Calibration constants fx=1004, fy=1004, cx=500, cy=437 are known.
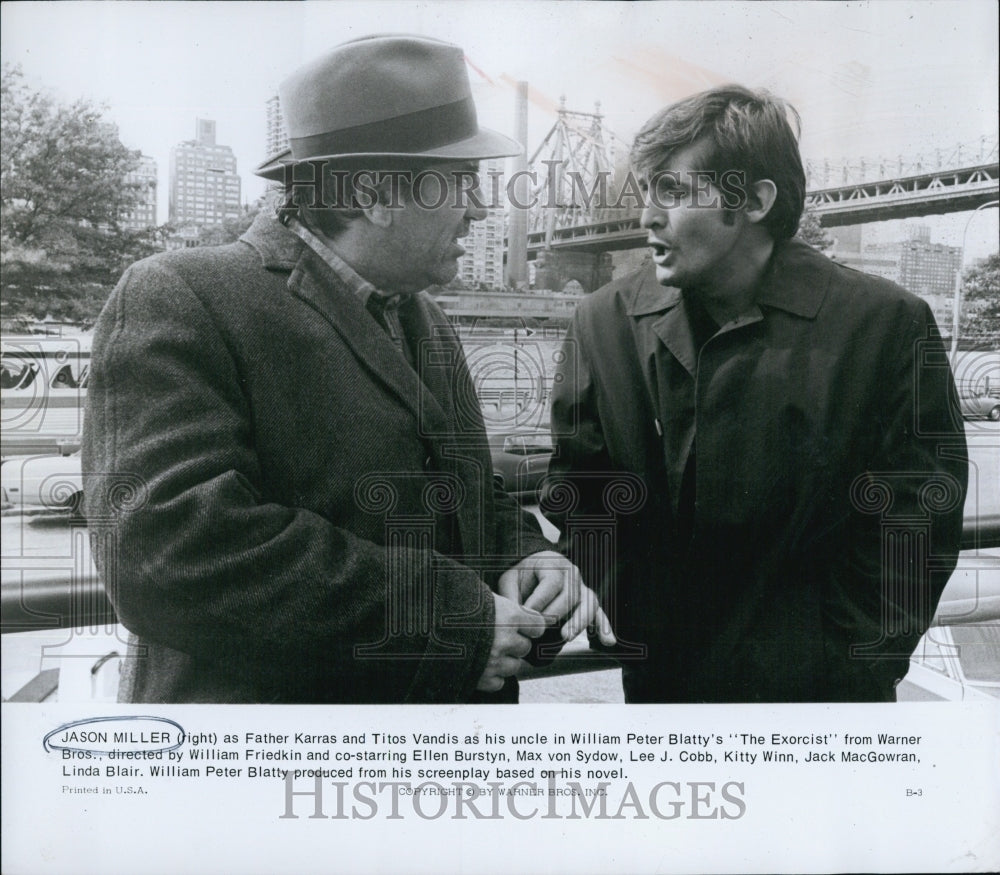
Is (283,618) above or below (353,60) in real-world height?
below

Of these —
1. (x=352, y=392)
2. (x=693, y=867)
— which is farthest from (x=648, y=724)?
(x=352, y=392)

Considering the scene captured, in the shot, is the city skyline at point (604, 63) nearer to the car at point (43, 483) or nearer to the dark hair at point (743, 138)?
the dark hair at point (743, 138)

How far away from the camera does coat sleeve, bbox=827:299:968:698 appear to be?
2723 millimetres

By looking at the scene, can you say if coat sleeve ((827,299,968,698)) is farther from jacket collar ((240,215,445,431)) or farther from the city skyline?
jacket collar ((240,215,445,431))

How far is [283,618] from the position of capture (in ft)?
8.05

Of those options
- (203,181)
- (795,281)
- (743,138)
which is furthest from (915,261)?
(203,181)

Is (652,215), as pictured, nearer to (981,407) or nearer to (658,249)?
(658,249)

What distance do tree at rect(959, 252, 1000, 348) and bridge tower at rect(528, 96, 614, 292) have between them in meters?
1.00

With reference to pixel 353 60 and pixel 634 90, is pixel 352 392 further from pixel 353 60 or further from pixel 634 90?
pixel 634 90

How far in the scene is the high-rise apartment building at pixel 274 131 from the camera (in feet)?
8.57

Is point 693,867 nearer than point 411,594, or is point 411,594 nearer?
point 411,594

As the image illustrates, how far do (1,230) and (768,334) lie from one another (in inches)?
82.1

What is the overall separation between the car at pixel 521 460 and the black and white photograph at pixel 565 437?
0.01 meters

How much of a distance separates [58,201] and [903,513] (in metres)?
2.46
